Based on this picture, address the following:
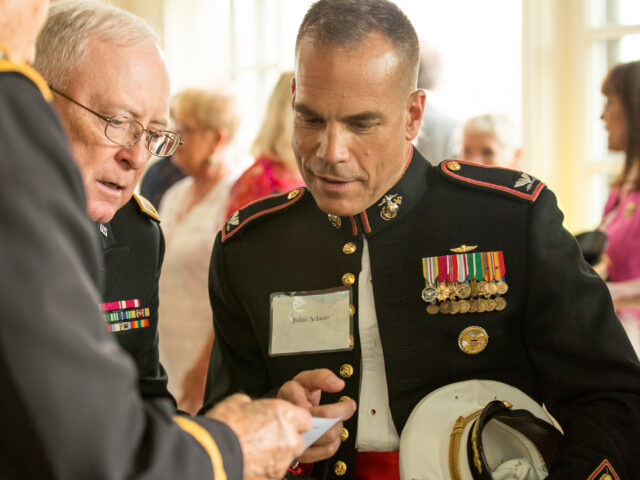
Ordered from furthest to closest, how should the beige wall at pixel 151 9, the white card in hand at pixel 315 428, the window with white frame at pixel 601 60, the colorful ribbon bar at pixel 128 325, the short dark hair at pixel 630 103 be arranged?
the beige wall at pixel 151 9, the window with white frame at pixel 601 60, the short dark hair at pixel 630 103, the colorful ribbon bar at pixel 128 325, the white card in hand at pixel 315 428

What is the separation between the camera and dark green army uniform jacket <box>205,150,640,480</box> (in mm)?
1514

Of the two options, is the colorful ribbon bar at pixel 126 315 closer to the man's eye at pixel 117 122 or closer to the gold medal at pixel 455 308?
the man's eye at pixel 117 122

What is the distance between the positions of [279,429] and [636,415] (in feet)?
2.42

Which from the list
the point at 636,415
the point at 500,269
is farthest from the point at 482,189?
the point at 636,415

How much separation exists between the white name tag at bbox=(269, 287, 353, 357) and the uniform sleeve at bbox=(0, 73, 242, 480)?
0.77 m

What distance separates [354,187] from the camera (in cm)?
158

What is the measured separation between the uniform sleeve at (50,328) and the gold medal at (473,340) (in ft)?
2.80

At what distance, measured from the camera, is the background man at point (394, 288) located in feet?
4.99

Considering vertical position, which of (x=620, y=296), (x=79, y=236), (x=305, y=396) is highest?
(x=79, y=236)

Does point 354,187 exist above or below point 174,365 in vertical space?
above

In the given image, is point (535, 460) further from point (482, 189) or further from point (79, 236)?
point (79, 236)

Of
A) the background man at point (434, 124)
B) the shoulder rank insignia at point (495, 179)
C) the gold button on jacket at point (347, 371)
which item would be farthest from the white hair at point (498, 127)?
the gold button on jacket at point (347, 371)

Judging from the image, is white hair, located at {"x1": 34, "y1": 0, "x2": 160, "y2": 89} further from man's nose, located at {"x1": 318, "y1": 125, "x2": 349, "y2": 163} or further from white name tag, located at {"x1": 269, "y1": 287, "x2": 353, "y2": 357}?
white name tag, located at {"x1": 269, "y1": 287, "x2": 353, "y2": 357}

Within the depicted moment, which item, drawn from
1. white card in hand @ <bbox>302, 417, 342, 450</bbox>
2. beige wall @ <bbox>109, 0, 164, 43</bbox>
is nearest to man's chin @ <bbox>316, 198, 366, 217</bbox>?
white card in hand @ <bbox>302, 417, 342, 450</bbox>
